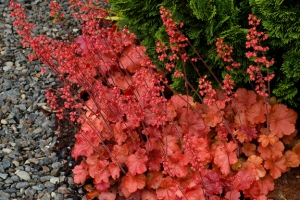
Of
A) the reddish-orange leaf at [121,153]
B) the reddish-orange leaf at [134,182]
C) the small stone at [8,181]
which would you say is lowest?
the small stone at [8,181]

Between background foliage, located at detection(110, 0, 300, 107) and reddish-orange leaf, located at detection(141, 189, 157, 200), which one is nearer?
background foliage, located at detection(110, 0, 300, 107)

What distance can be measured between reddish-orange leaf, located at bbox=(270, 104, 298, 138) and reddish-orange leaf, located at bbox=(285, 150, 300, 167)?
129mm

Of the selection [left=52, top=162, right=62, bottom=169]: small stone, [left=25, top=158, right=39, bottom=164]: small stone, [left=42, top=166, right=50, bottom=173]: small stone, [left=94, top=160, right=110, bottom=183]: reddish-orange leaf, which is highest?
[left=94, top=160, right=110, bottom=183]: reddish-orange leaf

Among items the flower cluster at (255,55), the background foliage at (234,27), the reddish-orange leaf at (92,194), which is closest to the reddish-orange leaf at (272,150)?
the background foliage at (234,27)

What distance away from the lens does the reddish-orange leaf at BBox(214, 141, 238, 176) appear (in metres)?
3.07

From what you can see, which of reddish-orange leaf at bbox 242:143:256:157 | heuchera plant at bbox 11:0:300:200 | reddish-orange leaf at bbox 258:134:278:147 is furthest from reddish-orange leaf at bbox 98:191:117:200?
reddish-orange leaf at bbox 258:134:278:147

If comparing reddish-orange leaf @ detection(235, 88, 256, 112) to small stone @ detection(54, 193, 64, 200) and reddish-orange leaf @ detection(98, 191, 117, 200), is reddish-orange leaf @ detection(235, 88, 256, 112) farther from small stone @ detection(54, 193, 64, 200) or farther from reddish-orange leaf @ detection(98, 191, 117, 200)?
small stone @ detection(54, 193, 64, 200)

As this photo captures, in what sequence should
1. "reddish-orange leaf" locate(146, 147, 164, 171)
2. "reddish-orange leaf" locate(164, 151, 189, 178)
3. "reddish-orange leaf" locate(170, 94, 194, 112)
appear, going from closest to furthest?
1. "reddish-orange leaf" locate(164, 151, 189, 178)
2. "reddish-orange leaf" locate(146, 147, 164, 171)
3. "reddish-orange leaf" locate(170, 94, 194, 112)

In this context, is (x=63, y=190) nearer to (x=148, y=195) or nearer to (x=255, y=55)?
(x=148, y=195)

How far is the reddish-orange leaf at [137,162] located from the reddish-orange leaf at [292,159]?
37.2 inches

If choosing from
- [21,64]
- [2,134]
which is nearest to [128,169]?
[2,134]

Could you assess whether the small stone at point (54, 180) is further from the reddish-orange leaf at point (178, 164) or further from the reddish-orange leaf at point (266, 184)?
the reddish-orange leaf at point (266, 184)

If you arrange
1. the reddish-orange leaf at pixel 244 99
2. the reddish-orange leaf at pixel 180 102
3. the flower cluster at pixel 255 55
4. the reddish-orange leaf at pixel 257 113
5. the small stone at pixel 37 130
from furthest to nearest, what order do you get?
the small stone at pixel 37 130, the reddish-orange leaf at pixel 180 102, the reddish-orange leaf at pixel 244 99, the reddish-orange leaf at pixel 257 113, the flower cluster at pixel 255 55

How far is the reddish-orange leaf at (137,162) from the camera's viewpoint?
10.1 ft
